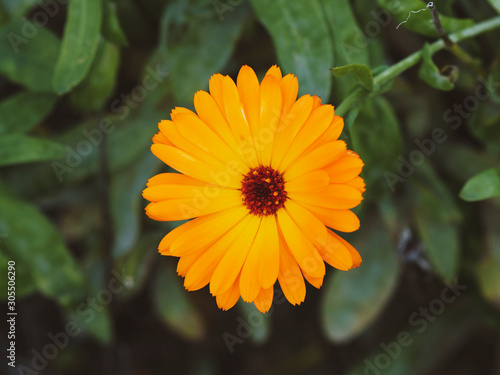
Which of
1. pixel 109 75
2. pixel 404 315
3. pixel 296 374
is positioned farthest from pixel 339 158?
pixel 296 374

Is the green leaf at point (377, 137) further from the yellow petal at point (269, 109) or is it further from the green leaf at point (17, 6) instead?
the green leaf at point (17, 6)

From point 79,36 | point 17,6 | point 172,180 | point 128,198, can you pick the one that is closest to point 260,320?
point 128,198

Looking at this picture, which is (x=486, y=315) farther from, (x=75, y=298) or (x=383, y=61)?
(x=75, y=298)

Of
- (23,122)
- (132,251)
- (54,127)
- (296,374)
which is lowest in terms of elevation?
(296,374)

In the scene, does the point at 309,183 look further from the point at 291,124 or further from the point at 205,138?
the point at 205,138

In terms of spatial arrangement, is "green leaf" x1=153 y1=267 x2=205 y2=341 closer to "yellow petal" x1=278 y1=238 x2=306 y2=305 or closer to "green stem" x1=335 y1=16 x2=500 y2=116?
"yellow petal" x1=278 y1=238 x2=306 y2=305

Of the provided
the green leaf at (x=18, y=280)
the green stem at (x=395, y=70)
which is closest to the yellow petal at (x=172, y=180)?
the green stem at (x=395, y=70)
